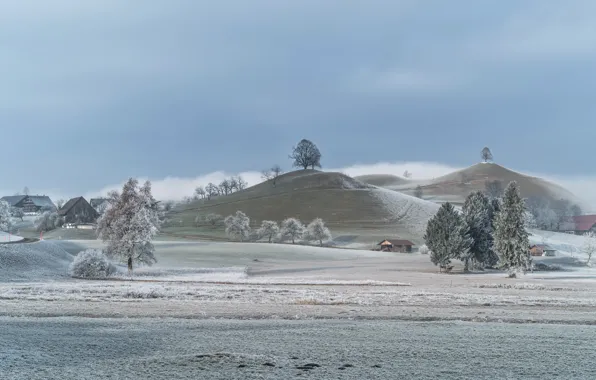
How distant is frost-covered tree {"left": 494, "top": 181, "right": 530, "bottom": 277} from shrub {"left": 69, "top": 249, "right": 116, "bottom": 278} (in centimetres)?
4247

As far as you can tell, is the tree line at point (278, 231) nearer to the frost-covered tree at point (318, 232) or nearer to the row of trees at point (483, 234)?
the frost-covered tree at point (318, 232)

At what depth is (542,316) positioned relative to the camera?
21.0 metres

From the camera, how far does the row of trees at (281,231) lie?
422ft

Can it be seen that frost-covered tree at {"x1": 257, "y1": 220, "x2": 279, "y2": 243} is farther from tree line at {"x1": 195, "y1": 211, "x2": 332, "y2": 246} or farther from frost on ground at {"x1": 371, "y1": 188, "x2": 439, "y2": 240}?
frost on ground at {"x1": 371, "y1": 188, "x2": 439, "y2": 240}

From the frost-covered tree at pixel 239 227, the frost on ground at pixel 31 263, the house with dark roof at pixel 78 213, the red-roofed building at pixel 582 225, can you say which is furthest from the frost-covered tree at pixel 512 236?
the red-roofed building at pixel 582 225

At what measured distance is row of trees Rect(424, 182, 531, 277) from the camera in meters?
63.1

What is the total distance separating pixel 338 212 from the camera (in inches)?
6545

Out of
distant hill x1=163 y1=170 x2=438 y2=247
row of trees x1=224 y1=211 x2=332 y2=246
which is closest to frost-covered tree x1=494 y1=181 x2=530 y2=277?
distant hill x1=163 y1=170 x2=438 y2=247

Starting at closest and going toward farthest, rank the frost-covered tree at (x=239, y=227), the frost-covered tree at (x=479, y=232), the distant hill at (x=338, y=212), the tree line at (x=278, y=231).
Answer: the frost-covered tree at (x=479, y=232)
the frost-covered tree at (x=239, y=227)
the tree line at (x=278, y=231)
the distant hill at (x=338, y=212)

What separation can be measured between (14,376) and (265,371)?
188 inches

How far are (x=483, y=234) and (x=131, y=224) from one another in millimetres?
45961

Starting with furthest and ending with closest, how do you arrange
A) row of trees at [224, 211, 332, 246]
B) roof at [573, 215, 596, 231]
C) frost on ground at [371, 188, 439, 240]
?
roof at [573, 215, 596, 231], frost on ground at [371, 188, 439, 240], row of trees at [224, 211, 332, 246]

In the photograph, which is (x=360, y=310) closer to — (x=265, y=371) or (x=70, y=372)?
(x=265, y=371)

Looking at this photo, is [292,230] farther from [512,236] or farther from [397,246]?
[512,236]
